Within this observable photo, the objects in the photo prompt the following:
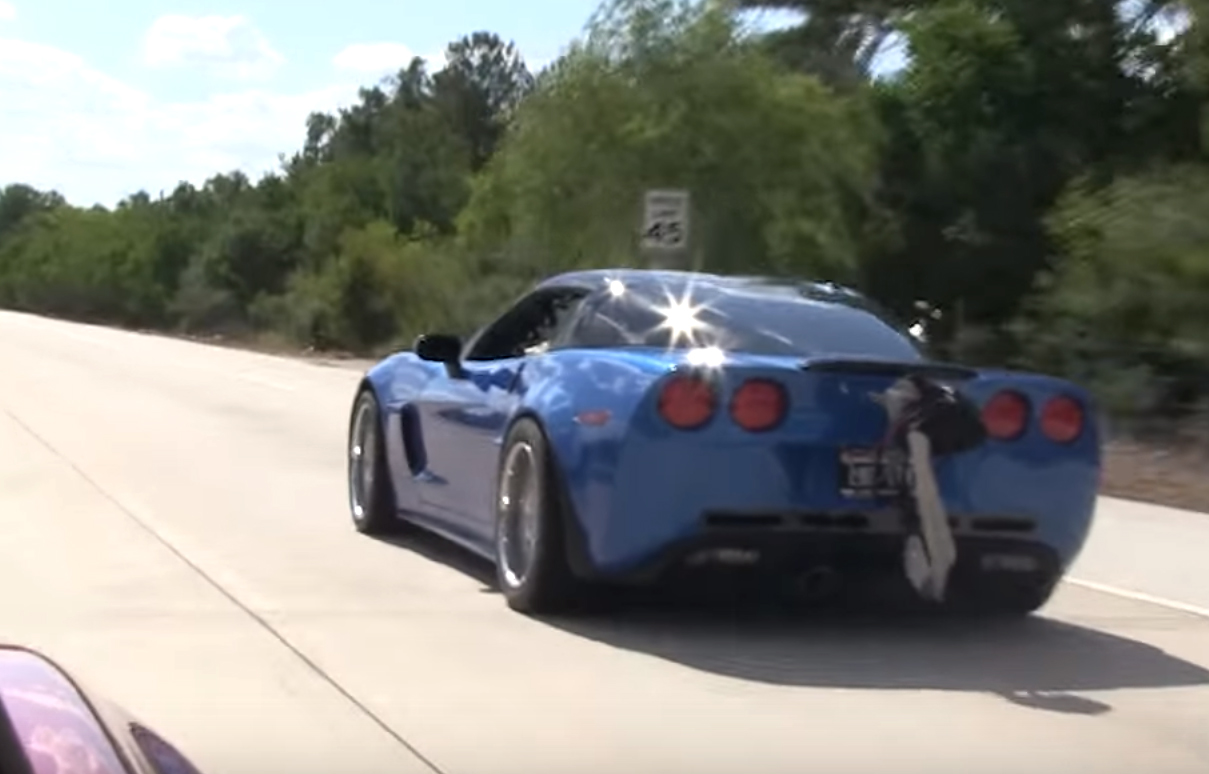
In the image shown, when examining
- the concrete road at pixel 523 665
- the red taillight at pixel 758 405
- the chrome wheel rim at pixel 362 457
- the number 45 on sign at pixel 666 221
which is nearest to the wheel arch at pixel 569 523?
the concrete road at pixel 523 665

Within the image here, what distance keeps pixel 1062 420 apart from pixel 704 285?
1697mm

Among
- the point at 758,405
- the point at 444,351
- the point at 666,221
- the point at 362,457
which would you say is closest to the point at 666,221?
the point at 666,221

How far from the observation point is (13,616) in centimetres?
923

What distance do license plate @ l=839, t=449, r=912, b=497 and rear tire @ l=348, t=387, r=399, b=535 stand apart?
3547 mm

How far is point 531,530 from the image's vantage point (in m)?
9.20

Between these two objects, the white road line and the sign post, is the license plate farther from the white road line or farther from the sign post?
the sign post

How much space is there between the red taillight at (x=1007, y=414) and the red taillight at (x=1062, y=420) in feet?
0.31

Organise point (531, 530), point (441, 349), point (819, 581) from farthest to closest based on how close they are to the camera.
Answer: point (441, 349)
point (531, 530)
point (819, 581)

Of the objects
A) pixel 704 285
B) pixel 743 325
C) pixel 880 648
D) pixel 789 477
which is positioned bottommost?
pixel 880 648

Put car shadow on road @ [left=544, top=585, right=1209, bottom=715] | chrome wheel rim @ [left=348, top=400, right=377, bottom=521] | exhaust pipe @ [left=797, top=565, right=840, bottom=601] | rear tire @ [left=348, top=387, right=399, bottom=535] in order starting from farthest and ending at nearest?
1. chrome wheel rim @ [left=348, top=400, right=377, bottom=521]
2. rear tire @ [left=348, top=387, right=399, bottom=535]
3. exhaust pipe @ [left=797, top=565, right=840, bottom=601]
4. car shadow on road @ [left=544, top=585, right=1209, bottom=715]

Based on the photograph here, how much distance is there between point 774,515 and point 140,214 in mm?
105695

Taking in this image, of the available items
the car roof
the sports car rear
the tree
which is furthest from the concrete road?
the tree

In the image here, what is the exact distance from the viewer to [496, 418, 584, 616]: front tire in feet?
29.5

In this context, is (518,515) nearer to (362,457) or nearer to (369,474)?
(369,474)
